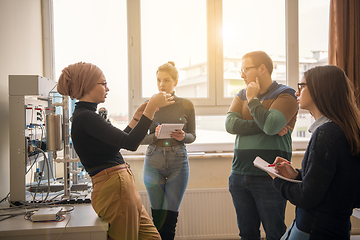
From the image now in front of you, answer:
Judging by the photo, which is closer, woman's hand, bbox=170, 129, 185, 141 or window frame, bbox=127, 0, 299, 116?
Answer: woman's hand, bbox=170, 129, 185, 141

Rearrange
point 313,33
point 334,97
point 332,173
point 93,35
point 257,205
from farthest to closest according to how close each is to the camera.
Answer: point 313,33 → point 93,35 → point 257,205 → point 334,97 → point 332,173

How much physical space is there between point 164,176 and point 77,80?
0.97m

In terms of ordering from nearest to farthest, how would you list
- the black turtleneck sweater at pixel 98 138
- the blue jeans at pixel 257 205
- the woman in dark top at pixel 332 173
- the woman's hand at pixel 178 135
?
the woman in dark top at pixel 332 173, the black turtleneck sweater at pixel 98 138, the blue jeans at pixel 257 205, the woman's hand at pixel 178 135

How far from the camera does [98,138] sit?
3.79 ft

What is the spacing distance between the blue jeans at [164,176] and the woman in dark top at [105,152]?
0.59m

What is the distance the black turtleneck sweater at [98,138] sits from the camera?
115 centimetres

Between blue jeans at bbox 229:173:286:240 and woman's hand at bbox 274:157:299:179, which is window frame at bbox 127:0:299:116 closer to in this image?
blue jeans at bbox 229:173:286:240

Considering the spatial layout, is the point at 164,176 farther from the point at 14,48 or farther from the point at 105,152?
the point at 14,48

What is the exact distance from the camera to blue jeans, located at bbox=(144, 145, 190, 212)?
184 cm

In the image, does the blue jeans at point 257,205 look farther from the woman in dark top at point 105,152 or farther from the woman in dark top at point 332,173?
the woman in dark top at point 105,152

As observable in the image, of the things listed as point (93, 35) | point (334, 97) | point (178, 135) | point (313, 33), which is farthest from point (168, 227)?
point (313, 33)

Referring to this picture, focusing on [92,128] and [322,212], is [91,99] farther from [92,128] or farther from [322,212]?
[322,212]

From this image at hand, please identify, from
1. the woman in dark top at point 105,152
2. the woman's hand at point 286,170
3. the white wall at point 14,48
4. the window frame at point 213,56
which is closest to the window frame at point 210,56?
the window frame at point 213,56

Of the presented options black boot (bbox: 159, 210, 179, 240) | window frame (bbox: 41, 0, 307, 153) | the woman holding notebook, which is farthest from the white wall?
→ black boot (bbox: 159, 210, 179, 240)
